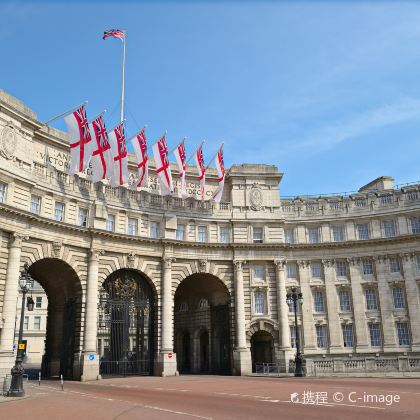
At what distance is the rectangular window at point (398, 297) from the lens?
49031 mm

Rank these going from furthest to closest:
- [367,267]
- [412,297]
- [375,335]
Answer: [367,267] < [375,335] < [412,297]

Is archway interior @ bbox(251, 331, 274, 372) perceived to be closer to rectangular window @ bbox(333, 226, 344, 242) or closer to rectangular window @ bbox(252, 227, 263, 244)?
rectangular window @ bbox(252, 227, 263, 244)

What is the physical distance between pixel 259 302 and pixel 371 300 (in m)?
12.2

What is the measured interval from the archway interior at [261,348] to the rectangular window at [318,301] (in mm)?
6177

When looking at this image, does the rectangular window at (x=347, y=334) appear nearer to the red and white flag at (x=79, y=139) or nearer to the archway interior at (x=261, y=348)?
the archway interior at (x=261, y=348)

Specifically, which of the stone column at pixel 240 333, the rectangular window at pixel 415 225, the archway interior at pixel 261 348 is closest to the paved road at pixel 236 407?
the stone column at pixel 240 333

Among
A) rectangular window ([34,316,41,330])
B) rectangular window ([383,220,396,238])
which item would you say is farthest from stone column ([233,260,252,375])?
rectangular window ([34,316,41,330])

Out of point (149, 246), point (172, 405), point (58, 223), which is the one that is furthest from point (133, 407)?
point (149, 246)

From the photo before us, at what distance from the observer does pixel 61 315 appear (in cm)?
4609

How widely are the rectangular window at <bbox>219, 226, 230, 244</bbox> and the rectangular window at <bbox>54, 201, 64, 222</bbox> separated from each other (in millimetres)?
17140

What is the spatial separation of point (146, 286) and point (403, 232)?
28320 mm

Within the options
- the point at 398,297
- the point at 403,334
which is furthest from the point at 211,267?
the point at 403,334

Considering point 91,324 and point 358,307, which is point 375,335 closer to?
point 358,307

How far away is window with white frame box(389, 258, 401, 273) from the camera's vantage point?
5012 cm
